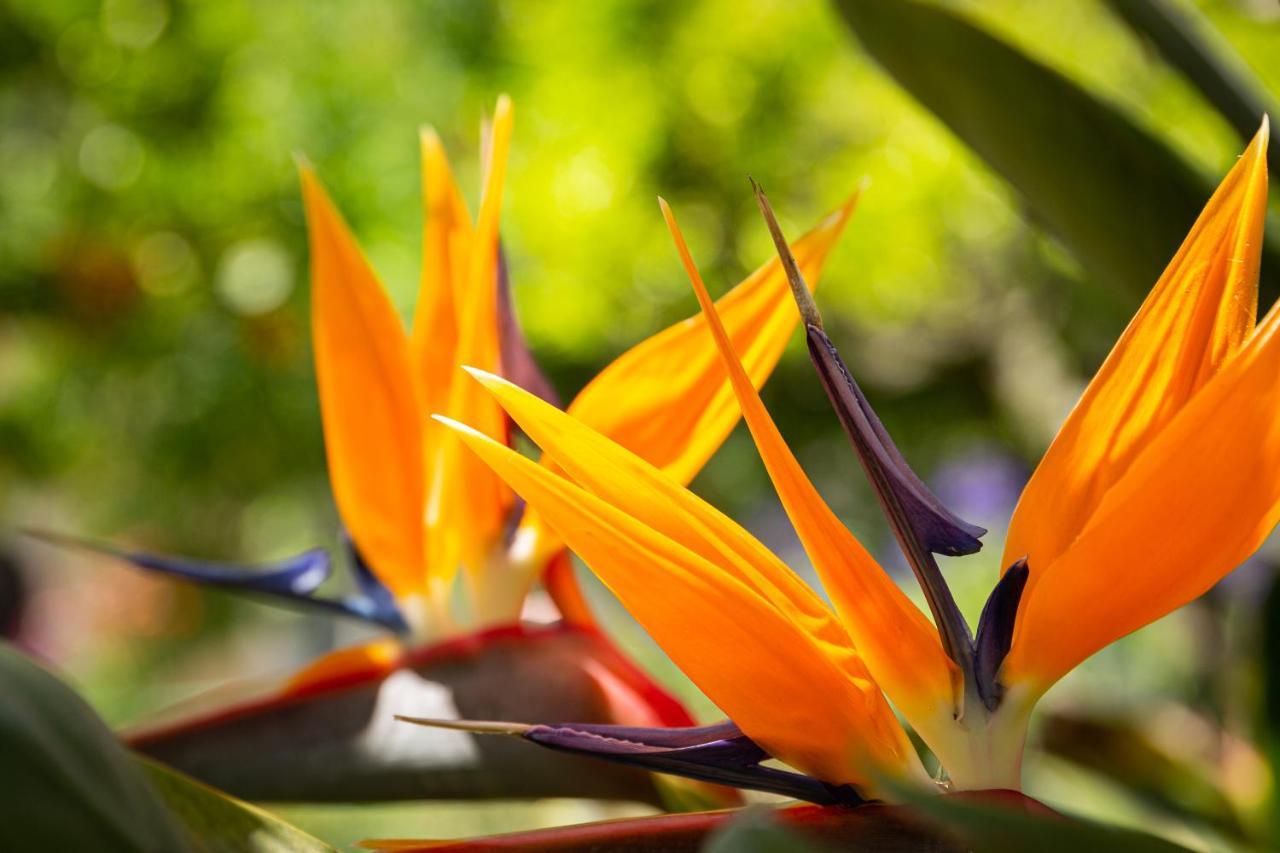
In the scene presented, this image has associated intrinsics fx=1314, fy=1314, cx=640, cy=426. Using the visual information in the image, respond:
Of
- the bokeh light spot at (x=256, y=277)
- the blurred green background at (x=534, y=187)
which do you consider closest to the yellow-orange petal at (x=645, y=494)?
the blurred green background at (x=534, y=187)

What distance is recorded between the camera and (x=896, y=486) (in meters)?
0.24

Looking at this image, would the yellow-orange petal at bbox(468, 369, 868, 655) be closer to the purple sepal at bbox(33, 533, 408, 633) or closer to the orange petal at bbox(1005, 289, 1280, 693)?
the orange petal at bbox(1005, 289, 1280, 693)

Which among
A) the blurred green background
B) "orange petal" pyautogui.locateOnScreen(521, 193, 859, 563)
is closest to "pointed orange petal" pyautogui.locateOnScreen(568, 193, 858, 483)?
"orange petal" pyautogui.locateOnScreen(521, 193, 859, 563)

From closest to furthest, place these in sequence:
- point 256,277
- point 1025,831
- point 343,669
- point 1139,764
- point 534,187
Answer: point 1025,831
point 343,669
point 1139,764
point 534,187
point 256,277

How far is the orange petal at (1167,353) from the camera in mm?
240

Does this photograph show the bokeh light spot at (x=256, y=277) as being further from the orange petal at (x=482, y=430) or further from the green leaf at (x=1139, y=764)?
the orange petal at (x=482, y=430)

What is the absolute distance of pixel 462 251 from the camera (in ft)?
1.32

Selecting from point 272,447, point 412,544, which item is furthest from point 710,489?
point 412,544

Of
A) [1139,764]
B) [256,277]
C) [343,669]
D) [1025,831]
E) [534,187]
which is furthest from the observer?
[256,277]

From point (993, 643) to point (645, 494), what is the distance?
76 millimetres

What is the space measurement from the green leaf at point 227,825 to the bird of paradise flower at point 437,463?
8 centimetres

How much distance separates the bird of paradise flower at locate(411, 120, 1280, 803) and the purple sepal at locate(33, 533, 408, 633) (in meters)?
0.15

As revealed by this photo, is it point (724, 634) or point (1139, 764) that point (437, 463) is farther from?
point (1139, 764)

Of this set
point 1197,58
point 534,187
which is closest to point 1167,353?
point 1197,58
